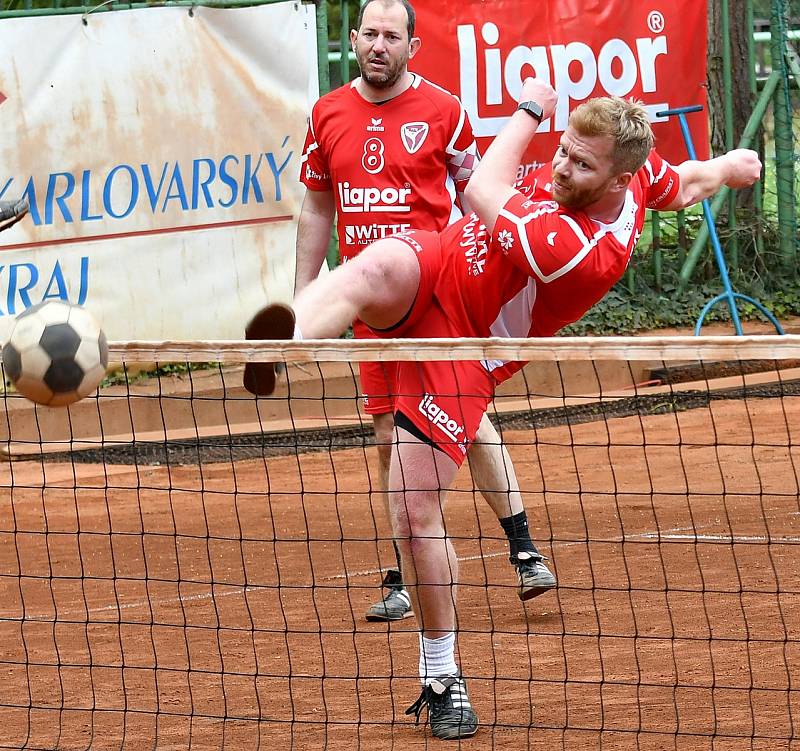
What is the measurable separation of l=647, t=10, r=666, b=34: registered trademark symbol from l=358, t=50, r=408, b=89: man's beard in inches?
226

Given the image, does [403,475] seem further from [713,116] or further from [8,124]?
[713,116]

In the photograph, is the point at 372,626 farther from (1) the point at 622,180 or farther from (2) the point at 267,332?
(1) the point at 622,180

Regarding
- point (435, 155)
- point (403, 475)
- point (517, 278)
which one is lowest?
point (403, 475)

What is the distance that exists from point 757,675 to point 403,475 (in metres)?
1.60

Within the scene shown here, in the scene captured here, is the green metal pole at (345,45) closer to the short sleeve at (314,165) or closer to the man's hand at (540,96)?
the short sleeve at (314,165)

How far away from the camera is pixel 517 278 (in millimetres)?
4918

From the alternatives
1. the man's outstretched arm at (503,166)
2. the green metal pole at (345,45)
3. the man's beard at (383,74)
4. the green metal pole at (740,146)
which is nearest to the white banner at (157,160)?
the green metal pole at (345,45)

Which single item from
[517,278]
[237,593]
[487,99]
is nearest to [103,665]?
[237,593]

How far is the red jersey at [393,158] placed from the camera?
6406 millimetres

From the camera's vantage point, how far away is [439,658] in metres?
4.80

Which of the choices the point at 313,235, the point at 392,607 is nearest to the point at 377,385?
the point at 313,235

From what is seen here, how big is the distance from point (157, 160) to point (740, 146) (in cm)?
526

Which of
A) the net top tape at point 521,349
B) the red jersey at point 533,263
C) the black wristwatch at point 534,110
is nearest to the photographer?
the net top tape at point 521,349

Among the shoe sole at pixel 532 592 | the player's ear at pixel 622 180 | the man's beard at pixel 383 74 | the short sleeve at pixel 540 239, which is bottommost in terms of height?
the shoe sole at pixel 532 592
